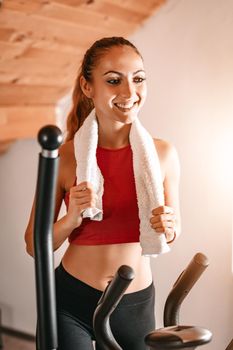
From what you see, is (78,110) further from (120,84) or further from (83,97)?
(120,84)

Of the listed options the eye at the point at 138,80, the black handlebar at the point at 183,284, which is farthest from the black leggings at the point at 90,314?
the eye at the point at 138,80

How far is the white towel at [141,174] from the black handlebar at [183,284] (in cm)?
10

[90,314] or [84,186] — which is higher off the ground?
[84,186]

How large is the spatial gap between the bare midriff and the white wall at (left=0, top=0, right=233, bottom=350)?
3.31ft

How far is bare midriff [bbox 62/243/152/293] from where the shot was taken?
1.45m

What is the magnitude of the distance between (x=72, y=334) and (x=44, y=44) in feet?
4.55

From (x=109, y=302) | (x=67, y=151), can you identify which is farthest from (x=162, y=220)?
(x=67, y=151)

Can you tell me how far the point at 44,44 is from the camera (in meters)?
2.32

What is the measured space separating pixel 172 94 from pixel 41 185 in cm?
168

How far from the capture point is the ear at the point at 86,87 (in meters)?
1.51

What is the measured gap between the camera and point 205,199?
2459 mm

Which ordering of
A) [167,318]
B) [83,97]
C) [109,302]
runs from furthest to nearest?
[83,97], [167,318], [109,302]

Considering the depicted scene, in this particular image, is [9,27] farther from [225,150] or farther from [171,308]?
[171,308]

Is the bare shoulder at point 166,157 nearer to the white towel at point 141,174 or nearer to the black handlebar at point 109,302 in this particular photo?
the white towel at point 141,174
